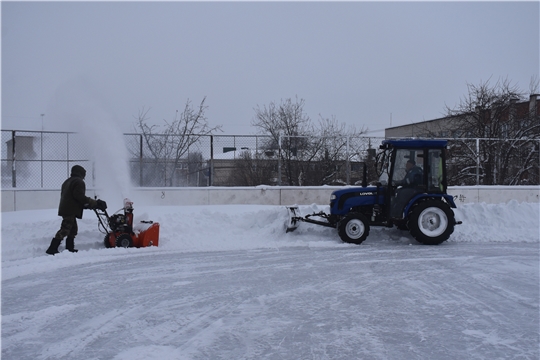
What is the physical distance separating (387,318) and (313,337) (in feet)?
3.52

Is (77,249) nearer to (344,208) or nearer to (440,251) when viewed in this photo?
(344,208)

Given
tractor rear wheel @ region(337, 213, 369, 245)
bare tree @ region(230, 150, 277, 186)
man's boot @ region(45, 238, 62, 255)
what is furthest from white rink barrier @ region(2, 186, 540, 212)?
tractor rear wheel @ region(337, 213, 369, 245)

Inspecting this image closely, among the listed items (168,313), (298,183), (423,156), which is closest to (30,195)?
(298,183)

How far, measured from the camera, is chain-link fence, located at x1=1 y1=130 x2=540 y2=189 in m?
13.7

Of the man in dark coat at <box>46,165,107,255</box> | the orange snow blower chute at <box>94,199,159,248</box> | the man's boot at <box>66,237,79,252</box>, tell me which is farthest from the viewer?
the orange snow blower chute at <box>94,199,159,248</box>

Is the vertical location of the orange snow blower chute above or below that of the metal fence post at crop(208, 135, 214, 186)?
below

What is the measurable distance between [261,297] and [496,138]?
16.9 metres

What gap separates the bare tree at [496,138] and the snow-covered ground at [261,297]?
690cm

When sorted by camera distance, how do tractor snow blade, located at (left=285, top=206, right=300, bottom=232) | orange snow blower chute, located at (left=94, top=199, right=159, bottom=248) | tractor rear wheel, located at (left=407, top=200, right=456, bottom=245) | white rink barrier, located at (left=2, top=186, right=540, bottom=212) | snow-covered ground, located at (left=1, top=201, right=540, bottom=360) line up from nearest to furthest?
snow-covered ground, located at (left=1, top=201, right=540, bottom=360) → orange snow blower chute, located at (left=94, top=199, right=159, bottom=248) → tractor rear wheel, located at (left=407, top=200, right=456, bottom=245) → tractor snow blade, located at (left=285, top=206, right=300, bottom=232) → white rink barrier, located at (left=2, top=186, right=540, bottom=212)

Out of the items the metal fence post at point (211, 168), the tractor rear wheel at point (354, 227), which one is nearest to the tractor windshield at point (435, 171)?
the tractor rear wheel at point (354, 227)

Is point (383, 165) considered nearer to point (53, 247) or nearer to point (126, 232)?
point (126, 232)

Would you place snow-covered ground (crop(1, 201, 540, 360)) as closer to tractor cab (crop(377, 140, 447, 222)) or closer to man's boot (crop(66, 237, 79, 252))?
man's boot (crop(66, 237, 79, 252))

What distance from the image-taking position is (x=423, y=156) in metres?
10.6

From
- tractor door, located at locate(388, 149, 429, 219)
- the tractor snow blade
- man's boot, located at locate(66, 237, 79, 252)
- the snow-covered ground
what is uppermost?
tractor door, located at locate(388, 149, 429, 219)
